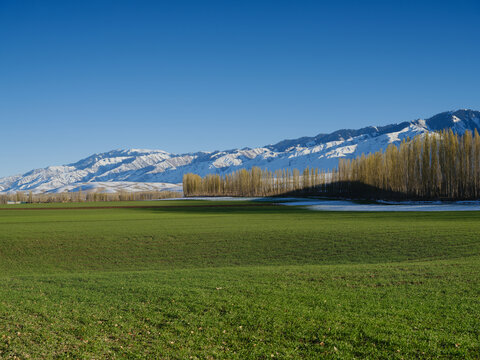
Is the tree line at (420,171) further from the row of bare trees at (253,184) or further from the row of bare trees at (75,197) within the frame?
the row of bare trees at (75,197)

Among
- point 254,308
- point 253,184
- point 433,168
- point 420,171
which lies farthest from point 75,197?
point 254,308

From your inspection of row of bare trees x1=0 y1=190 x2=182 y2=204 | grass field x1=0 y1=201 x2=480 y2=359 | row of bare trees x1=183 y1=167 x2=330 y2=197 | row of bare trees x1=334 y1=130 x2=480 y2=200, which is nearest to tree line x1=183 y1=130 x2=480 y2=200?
row of bare trees x1=334 y1=130 x2=480 y2=200

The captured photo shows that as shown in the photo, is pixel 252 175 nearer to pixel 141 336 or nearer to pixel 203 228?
pixel 203 228

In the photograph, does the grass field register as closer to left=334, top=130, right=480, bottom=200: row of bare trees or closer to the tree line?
left=334, top=130, right=480, bottom=200: row of bare trees

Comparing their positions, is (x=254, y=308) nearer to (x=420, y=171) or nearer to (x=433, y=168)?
(x=433, y=168)

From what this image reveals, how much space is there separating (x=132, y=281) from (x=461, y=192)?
245ft

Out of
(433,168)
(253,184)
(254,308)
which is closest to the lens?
(254,308)

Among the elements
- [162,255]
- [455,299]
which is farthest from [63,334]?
[162,255]

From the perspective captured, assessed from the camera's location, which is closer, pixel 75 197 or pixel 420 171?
pixel 420 171

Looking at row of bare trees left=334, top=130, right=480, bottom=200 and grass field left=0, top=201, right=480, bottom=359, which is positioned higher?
row of bare trees left=334, top=130, right=480, bottom=200

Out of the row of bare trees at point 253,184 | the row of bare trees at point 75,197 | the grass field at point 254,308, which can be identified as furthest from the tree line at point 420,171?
the row of bare trees at point 75,197

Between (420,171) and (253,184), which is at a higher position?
(420,171)

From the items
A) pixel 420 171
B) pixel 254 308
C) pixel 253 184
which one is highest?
pixel 420 171

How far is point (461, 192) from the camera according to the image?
72.9 metres
